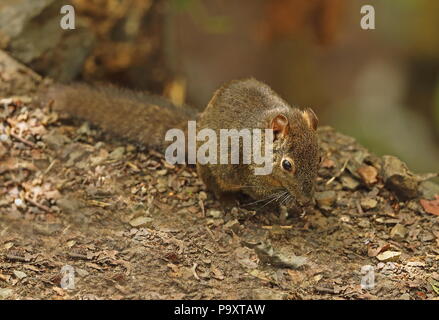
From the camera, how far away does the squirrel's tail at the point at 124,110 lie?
586cm

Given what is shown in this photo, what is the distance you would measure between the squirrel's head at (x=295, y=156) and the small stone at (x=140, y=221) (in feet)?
3.62

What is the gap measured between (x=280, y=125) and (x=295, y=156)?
28cm

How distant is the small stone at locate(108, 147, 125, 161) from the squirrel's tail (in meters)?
0.15

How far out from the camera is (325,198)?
215 inches

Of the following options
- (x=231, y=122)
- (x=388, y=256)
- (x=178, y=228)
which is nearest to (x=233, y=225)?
(x=178, y=228)

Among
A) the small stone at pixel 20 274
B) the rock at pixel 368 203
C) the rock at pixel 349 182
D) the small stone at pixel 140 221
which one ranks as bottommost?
the small stone at pixel 20 274

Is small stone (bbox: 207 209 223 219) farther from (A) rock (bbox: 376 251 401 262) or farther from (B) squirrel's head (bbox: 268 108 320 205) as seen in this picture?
(A) rock (bbox: 376 251 401 262)

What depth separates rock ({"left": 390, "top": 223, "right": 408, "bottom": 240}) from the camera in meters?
5.00

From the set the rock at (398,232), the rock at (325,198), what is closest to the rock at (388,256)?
the rock at (398,232)

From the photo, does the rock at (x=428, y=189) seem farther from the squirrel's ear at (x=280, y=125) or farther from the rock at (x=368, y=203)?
the squirrel's ear at (x=280, y=125)

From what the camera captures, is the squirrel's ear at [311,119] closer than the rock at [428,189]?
Yes
